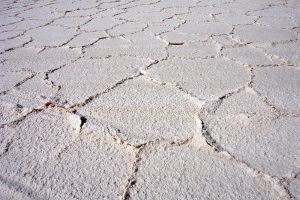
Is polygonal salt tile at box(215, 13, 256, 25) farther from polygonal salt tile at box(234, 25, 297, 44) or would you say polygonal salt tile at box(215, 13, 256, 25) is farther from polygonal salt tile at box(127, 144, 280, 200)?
polygonal salt tile at box(127, 144, 280, 200)

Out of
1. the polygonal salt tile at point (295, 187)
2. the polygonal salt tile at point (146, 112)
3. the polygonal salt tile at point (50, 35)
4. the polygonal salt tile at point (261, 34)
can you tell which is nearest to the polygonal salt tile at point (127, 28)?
the polygonal salt tile at point (50, 35)

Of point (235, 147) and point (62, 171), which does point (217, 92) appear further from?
point (62, 171)

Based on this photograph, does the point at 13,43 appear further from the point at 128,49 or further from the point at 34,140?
the point at 34,140

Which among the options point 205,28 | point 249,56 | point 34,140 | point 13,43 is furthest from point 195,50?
point 13,43

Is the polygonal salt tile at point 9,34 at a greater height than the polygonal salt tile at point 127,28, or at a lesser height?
lesser

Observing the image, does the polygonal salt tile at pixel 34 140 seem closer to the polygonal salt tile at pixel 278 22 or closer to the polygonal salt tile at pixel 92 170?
the polygonal salt tile at pixel 92 170

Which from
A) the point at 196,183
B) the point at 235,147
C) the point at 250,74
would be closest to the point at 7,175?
the point at 196,183
